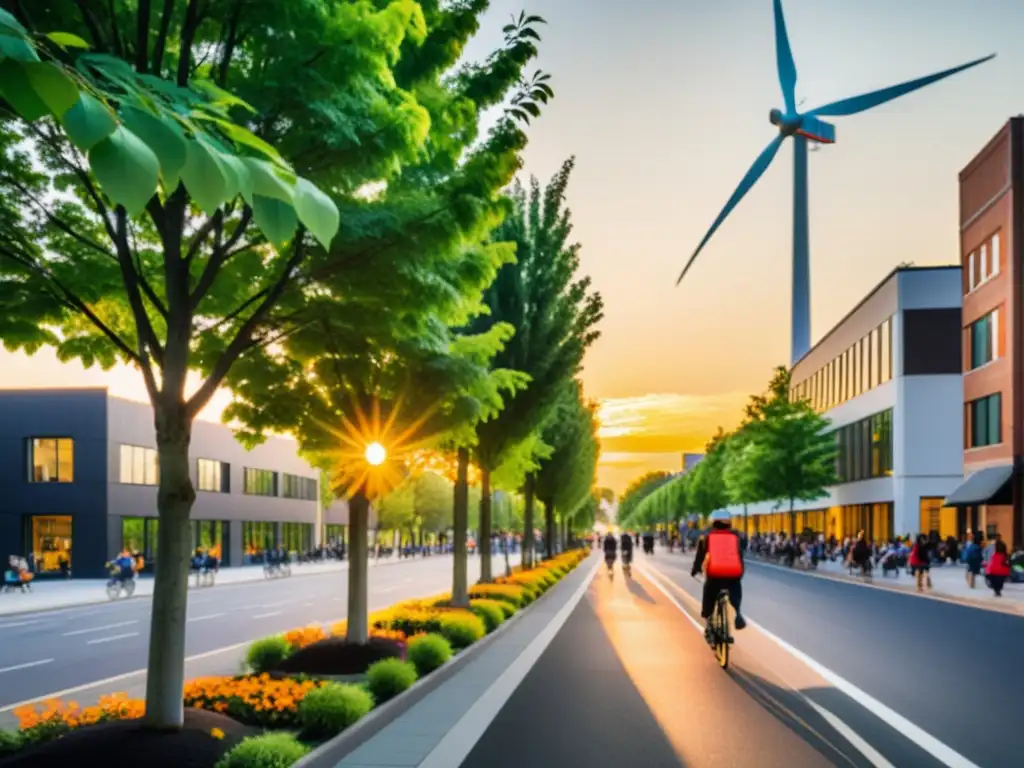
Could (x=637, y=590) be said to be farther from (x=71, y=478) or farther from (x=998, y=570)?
(x=71, y=478)

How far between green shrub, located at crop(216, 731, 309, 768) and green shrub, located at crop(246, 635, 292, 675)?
565 centimetres

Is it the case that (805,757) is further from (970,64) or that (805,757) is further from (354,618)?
(970,64)

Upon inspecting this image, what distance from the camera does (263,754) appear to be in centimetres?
731

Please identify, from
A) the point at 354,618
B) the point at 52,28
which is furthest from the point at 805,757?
the point at 52,28

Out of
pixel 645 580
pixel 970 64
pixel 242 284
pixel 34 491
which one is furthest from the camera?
pixel 34 491

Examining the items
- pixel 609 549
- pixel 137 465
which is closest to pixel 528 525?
pixel 609 549

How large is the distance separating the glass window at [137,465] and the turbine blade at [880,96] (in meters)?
36.8

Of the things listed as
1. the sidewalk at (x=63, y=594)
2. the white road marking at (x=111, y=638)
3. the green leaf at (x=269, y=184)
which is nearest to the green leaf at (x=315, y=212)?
the green leaf at (x=269, y=184)

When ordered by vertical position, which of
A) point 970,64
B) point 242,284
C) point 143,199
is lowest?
point 143,199

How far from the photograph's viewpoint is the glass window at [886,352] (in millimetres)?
69688

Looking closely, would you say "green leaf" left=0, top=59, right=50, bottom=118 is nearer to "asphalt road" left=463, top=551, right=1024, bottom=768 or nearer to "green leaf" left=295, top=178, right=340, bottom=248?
"green leaf" left=295, top=178, right=340, bottom=248

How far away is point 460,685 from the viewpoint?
1292 centimetres

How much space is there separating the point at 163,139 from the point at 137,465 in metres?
60.5

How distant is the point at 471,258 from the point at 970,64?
32.4m
